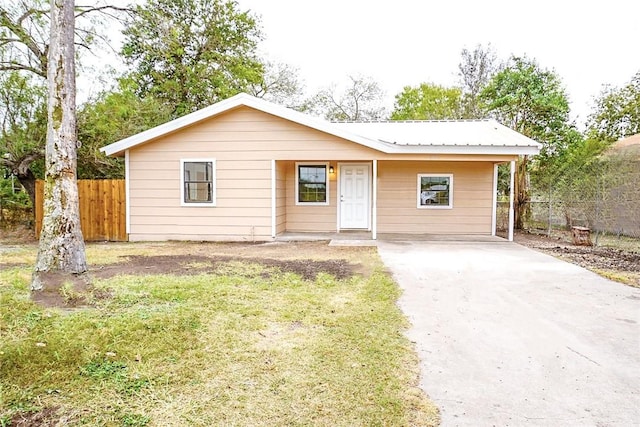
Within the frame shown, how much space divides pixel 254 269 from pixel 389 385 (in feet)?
13.3

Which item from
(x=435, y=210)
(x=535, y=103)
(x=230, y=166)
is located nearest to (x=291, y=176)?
(x=230, y=166)

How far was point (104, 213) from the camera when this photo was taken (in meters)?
10.3

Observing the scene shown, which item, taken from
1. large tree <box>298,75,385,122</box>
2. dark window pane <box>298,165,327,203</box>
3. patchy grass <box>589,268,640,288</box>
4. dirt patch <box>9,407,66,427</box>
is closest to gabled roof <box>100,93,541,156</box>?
dark window pane <box>298,165,327,203</box>

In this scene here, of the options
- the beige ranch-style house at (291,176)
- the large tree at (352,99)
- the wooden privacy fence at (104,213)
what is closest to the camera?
the beige ranch-style house at (291,176)

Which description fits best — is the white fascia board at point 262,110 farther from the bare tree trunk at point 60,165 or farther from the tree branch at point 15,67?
the bare tree trunk at point 60,165

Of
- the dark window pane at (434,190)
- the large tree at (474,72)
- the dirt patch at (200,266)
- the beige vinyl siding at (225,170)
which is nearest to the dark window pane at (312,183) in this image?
the beige vinyl siding at (225,170)

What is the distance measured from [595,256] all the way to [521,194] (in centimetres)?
583

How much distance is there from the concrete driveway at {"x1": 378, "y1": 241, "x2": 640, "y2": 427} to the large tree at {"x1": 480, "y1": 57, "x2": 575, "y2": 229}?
7.76m

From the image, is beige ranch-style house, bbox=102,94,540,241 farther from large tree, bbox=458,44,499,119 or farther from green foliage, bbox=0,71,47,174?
large tree, bbox=458,44,499,119

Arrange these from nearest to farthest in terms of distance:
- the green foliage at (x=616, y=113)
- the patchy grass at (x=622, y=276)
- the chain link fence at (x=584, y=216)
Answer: the patchy grass at (x=622, y=276)
the chain link fence at (x=584, y=216)
the green foliage at (x=616, y=113)

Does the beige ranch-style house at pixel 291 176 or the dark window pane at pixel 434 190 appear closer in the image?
the beige ranch-style house at pixel 291 176

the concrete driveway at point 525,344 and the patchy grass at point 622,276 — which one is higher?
the patchy grass at point 622,276

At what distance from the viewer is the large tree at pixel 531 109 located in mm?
13422

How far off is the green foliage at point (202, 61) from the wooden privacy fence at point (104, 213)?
9.41m
